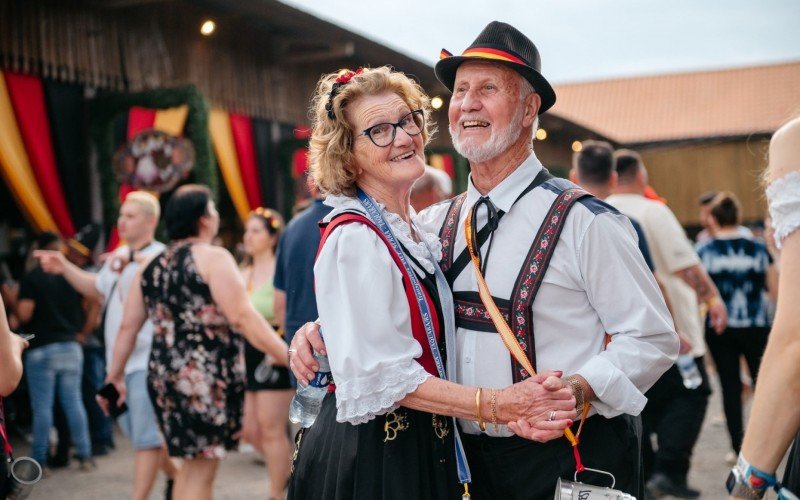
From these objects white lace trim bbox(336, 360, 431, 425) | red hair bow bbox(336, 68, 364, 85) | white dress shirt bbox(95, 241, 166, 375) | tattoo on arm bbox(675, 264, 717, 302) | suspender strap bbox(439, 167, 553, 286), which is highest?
red hair bow bbox(336, 68, 364, 85)

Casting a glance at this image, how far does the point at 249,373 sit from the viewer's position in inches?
234

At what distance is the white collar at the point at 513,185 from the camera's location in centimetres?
258

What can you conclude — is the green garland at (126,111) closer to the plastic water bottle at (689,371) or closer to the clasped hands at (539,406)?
the plastic water bottle at (689,371)

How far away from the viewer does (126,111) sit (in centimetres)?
835

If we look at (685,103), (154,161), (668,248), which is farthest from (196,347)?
(685,103)

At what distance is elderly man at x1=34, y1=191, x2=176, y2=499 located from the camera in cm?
502

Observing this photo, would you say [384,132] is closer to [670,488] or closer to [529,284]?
[529,284]

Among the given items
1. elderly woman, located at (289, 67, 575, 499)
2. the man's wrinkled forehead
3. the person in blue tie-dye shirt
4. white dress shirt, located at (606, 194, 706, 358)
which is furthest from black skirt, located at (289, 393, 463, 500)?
the person in blue tie-dye shirt

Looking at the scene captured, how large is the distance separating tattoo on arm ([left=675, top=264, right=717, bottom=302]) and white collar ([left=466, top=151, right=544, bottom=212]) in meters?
3.40

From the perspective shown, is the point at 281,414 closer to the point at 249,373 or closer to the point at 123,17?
the point at 249,373

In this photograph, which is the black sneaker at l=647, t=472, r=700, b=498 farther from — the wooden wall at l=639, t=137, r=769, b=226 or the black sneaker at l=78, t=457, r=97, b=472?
the wooden wall at l=639, t=137, r=769, b=226

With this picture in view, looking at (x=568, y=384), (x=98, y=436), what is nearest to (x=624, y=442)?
(x=568, y=384)

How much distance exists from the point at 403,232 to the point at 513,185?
0.37m

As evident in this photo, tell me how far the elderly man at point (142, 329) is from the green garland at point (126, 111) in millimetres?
2323
